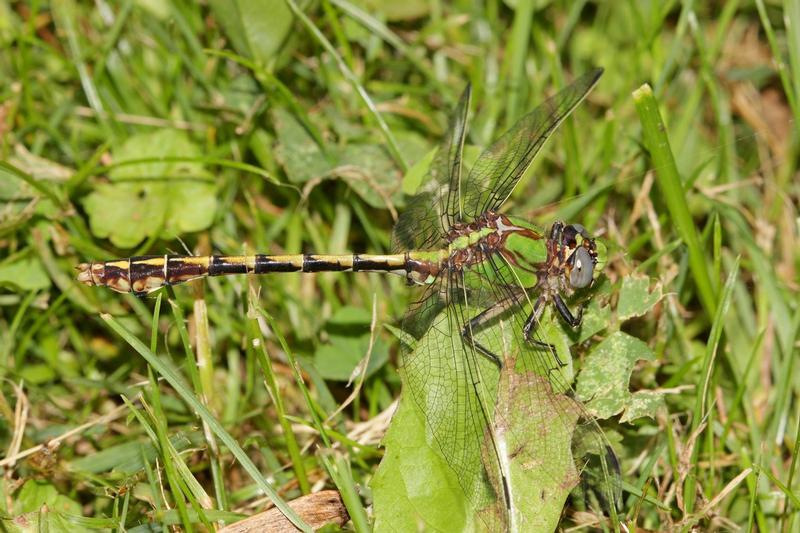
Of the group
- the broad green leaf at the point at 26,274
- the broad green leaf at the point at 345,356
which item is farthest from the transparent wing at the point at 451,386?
the broad green leaf at the point at 26,274

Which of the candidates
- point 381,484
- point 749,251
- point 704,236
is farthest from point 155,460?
point 749,251

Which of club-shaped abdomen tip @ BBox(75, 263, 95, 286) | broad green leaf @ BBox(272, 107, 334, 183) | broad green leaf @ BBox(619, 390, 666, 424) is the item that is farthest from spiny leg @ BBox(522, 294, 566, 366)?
club-shaped abdomen tip @ BBox(75, 263, 95, 286)

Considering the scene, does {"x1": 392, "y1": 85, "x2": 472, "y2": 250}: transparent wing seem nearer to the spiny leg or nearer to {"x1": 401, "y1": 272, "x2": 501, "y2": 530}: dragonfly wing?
{"x1": 401, "y1": 272, "x2": 501, "y2": 530}: dragonfly wing

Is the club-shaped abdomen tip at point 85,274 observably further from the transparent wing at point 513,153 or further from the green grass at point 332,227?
the transparent wing at point 513,153

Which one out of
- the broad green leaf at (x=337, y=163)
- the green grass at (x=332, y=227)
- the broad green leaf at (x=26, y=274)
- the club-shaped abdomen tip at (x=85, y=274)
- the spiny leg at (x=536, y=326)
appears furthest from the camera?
the broad green leaf at (x=337, y=163)

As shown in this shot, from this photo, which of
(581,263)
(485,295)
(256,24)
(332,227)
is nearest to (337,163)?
(332,227)

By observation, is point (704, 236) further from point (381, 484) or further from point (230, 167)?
point (230, 167)
